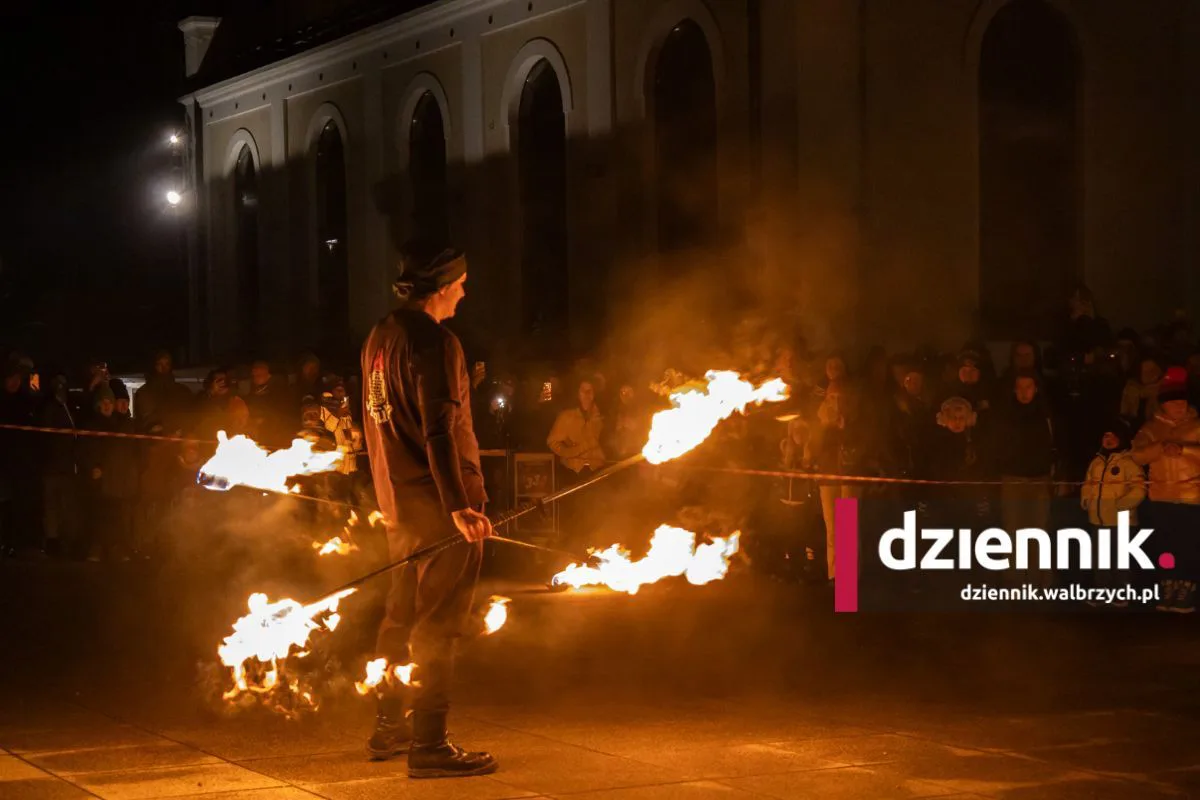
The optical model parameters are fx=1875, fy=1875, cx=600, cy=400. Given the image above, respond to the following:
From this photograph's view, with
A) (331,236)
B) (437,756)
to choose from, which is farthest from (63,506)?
(331,236)

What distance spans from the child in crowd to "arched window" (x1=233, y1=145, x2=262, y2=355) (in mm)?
24122

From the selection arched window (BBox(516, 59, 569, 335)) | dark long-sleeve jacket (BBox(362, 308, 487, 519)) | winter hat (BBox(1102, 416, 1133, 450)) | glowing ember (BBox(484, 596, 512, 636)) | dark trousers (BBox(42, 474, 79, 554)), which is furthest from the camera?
arched window (BBox(516, 59, 569, 335))

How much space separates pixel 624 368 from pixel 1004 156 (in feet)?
15.5

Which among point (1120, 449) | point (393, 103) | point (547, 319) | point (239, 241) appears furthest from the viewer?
point (239, 241)

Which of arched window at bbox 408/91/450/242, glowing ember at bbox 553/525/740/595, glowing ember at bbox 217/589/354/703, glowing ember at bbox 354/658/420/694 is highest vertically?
arched window at bbox 408/91/450/242

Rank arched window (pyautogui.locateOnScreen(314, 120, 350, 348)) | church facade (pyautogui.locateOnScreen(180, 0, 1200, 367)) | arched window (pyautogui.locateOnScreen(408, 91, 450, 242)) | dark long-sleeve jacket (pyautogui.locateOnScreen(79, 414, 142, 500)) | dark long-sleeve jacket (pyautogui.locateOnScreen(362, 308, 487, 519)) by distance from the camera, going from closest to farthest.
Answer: dark long-sleeve jacket (pyautogui.locateOnScreen(362, 308, 487, 519))
dark long-sleeve jacket (pyautogui.locateOnScreen(79, 414, 142, 500))
church facade (pyautogui.locateOnScreen(180, 0, 1200, 367))
arched window (pyautogui.locateOnScreen(408, 91, 450, 242))
arched window (pyautogui.locateOnScreen(314, 120, 350, 348))

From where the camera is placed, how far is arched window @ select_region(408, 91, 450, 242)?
93.1 ft

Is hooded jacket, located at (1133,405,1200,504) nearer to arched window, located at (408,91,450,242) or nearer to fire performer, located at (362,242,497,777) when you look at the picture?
fire performer, located at (362,242,497,777)

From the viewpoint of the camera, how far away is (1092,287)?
19.9 metres

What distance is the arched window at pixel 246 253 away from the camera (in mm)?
35281

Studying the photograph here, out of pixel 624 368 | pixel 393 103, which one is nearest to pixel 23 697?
pixel 624 368

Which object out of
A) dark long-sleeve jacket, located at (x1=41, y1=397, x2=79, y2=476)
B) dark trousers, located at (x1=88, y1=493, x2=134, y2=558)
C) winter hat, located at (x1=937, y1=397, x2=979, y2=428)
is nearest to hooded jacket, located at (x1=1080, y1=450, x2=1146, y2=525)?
winter hat, located at (x1=937, y1=397, x2=979, y2=428)

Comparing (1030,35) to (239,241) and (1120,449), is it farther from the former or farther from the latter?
(239,241)

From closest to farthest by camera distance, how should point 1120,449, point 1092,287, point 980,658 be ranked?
point 980,658, point 1120,449, point 1092,287
